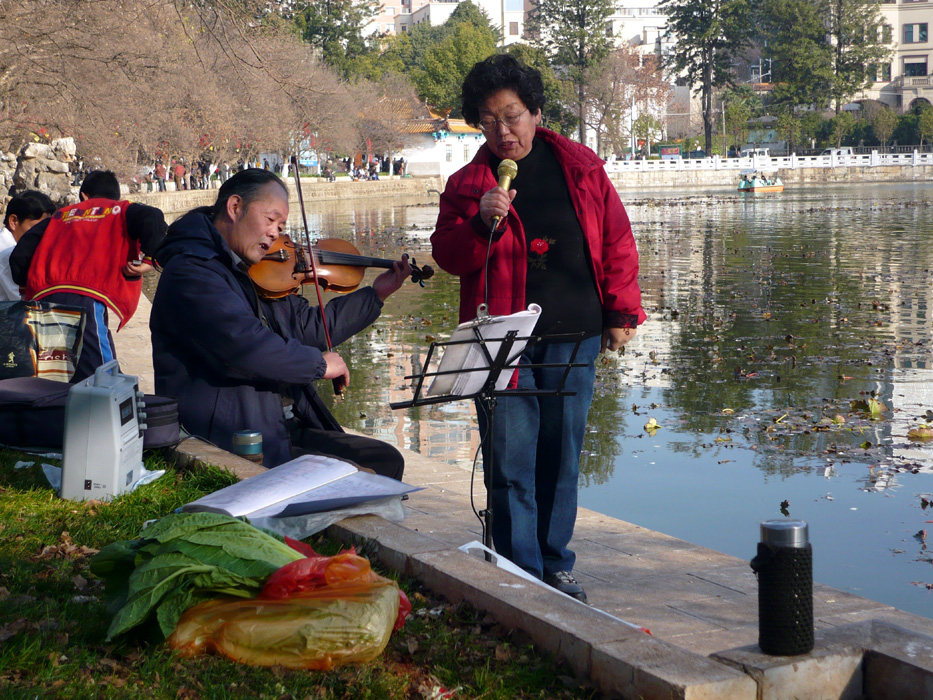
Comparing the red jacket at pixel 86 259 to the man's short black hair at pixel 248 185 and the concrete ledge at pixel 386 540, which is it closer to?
the man's short black hair at pixel 248 185

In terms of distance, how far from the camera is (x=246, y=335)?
15.1ft

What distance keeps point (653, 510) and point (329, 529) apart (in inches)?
95.4

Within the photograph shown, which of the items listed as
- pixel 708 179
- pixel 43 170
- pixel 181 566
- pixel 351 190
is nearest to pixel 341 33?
pixel 351 190

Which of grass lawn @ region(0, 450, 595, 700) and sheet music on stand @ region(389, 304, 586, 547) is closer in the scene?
grass lawn @ region(0, 450, 595, 700)

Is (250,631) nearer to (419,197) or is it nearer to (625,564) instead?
(625,564)

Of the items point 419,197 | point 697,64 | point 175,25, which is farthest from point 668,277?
point 697,64

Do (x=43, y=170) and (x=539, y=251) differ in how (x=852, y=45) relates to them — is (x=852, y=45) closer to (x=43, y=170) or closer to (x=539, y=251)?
(x=43, y=170)

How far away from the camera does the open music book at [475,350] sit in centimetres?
345

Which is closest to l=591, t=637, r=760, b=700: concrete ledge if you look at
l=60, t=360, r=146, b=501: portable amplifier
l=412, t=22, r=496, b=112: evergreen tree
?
l=60, t=360, r=146, b=501: portable amplifier

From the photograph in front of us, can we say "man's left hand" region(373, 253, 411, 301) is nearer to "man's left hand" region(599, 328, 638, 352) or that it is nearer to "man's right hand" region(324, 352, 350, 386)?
"man's right hand" region(324, 352, 350, 386)

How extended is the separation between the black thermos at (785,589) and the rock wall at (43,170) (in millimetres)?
25321

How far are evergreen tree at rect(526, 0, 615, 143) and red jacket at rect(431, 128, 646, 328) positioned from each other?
8040cm

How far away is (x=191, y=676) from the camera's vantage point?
292cm

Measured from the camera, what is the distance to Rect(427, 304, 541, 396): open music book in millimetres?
3449
